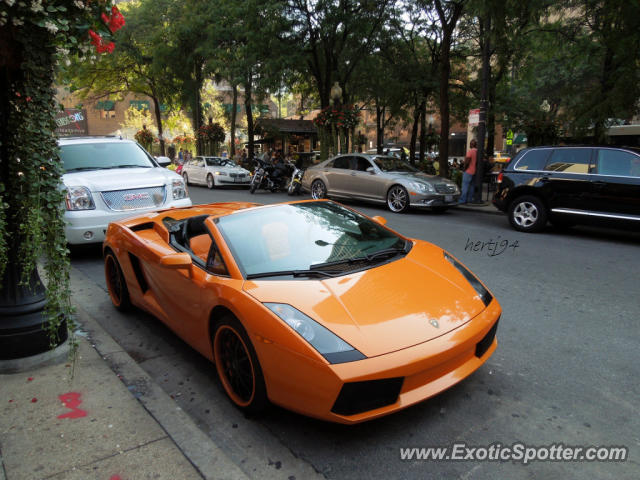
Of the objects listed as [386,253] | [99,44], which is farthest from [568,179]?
[99,44]

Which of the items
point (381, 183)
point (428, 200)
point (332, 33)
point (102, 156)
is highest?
point (332, 33)

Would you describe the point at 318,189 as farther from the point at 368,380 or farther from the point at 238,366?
the point at 368,380

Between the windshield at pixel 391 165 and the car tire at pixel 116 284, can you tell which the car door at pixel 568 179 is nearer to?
the windshield at pixel 391 165

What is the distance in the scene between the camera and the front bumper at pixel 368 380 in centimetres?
235

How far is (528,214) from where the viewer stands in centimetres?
912

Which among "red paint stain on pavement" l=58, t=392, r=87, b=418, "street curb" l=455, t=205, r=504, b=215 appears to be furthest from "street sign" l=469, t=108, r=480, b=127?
"red paint stain on pavement" l=58, t=392, r=87, b=418

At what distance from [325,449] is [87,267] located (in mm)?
5420

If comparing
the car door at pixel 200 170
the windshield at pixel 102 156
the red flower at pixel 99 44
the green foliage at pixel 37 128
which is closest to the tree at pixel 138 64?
the car door at pixel 200 170

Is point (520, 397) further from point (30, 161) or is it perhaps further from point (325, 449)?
point (30, 161)

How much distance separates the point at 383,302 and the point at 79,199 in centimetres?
568

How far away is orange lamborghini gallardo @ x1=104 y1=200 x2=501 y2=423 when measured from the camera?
242 centimetres

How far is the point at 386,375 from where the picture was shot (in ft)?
7.79

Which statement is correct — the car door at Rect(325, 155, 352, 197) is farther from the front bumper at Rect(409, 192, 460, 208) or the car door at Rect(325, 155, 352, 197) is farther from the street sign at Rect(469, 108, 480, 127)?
the street sign at Rect(469, 108, 480, 127)

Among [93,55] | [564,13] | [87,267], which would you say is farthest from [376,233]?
[564,13]
